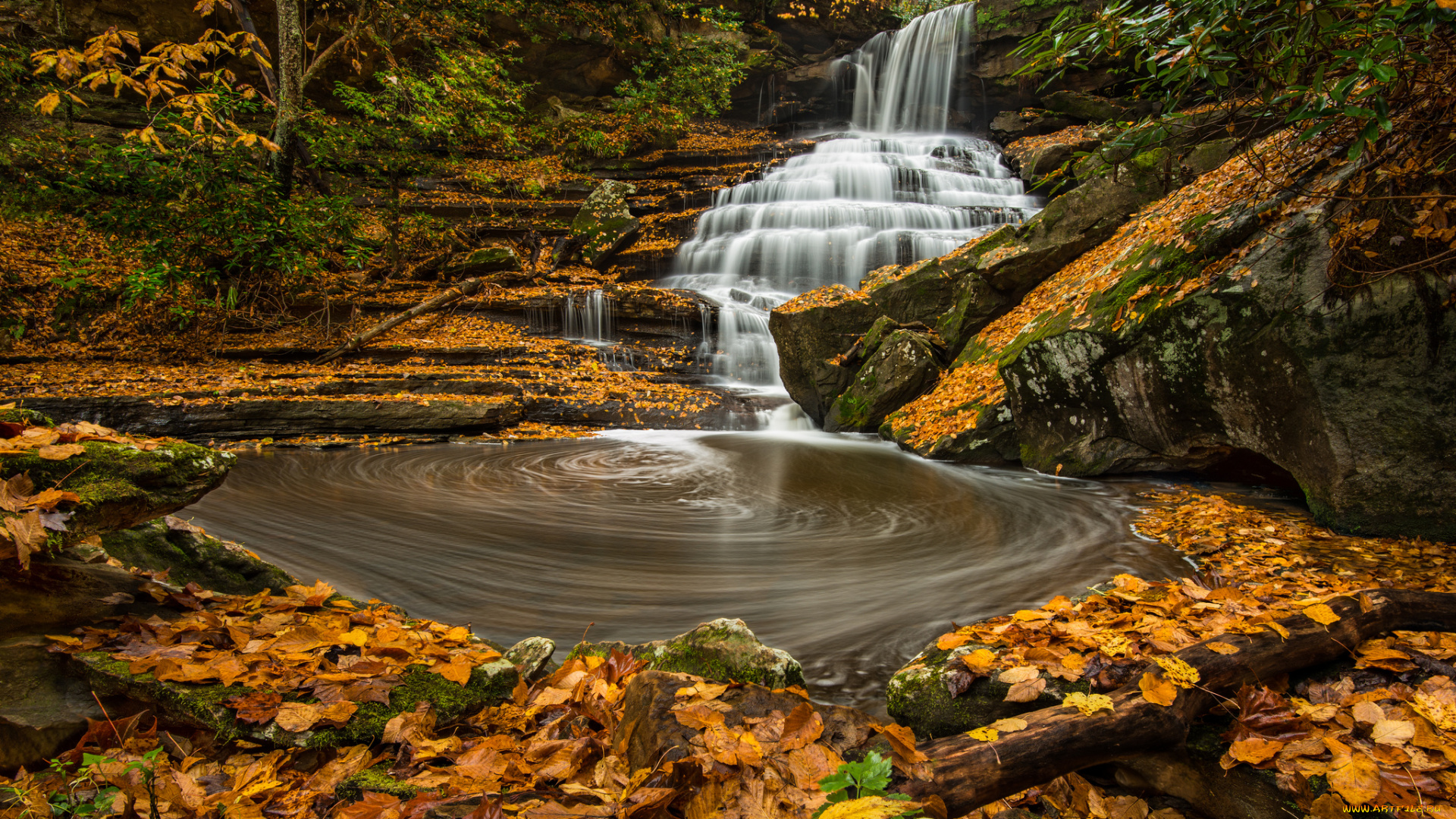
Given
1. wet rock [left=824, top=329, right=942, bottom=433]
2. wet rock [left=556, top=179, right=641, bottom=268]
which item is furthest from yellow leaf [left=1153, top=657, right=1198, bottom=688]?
wet rock [left=556, top=179, right=641, bottom=268]

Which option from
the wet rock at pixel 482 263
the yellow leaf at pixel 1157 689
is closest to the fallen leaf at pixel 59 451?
the yellow leaf at pixel 1157 689

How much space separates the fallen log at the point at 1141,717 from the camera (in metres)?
1.40

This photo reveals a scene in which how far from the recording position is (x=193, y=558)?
98.9 inches

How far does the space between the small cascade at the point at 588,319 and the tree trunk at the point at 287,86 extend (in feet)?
19.1

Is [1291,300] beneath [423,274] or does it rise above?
beneath

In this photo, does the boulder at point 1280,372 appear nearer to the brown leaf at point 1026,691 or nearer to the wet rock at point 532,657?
the brown leaf at point 1026,691

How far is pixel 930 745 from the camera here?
1465 millimetres

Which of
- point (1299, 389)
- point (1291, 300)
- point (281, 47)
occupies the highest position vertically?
A: point (281, 47)

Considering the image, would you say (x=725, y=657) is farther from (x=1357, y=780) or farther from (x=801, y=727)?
(x=1357, y=780)

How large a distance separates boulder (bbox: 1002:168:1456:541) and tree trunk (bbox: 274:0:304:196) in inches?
524

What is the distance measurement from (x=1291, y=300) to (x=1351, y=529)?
1.51 metres

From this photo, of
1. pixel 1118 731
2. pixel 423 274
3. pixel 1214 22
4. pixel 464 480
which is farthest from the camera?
pixel 423 274

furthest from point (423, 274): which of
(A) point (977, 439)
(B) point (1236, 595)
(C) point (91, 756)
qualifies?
(B) point (1236, 595)

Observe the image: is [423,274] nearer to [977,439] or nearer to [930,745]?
[977,439]
